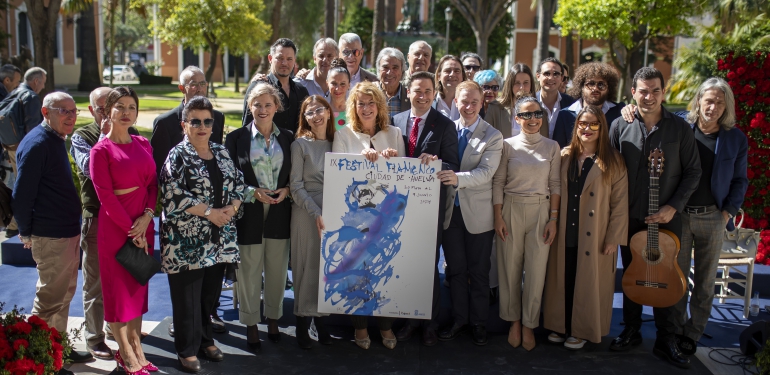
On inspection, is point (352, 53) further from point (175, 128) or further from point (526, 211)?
point (526, 211)

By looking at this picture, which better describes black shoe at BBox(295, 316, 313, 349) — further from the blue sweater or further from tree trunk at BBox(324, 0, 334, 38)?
tree trunk at BBox(324, 0, 334, 38)

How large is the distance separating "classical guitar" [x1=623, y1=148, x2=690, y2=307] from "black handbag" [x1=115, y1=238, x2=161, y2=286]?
132 inches

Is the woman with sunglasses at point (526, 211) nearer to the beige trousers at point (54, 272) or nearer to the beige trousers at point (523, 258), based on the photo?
the beige trousers at point (523, 258)

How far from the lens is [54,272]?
14.3 ft

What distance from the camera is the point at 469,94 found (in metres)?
4.75

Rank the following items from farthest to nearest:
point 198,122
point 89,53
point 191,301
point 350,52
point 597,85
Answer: point 89,53
point 350,52
point 597,85
point 191,301
point 198,122

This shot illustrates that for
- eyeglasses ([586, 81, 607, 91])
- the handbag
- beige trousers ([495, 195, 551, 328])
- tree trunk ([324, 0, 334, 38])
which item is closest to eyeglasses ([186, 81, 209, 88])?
beige trousers ([495, 195, 551, 328])

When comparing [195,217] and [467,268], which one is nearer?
[195,217]

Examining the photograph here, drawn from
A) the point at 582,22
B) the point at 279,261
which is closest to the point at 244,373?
the point at 279,261

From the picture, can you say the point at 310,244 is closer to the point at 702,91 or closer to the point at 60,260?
the point at 60,260

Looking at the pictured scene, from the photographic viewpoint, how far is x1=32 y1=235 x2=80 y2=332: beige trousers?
4.33 metres

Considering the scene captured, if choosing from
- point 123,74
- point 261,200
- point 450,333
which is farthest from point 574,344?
point 123,74

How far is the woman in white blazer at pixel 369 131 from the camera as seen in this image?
4598mm

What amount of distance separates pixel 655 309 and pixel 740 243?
1.70 metres
